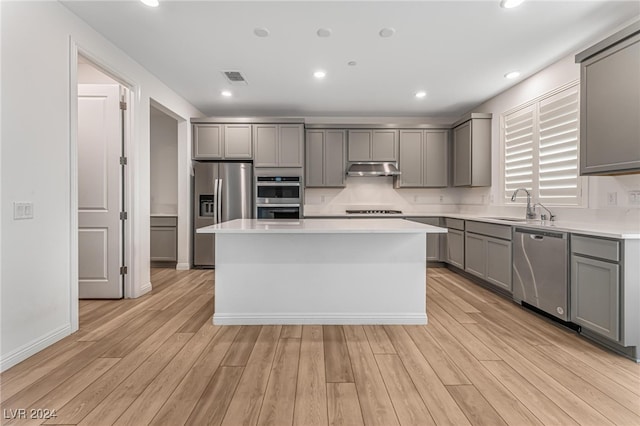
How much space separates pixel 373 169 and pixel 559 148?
8.79ft

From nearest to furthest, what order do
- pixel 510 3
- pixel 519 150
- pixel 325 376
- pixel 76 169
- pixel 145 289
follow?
1. pixel 325 376
2. pixel 510 3
3. pixel 76 169
4. pixel 145 289
5. pixel 519 150

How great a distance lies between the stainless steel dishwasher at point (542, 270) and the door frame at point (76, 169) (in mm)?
4165

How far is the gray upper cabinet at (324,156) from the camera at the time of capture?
550cm

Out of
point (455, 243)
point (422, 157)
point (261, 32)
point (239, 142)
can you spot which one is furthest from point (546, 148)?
point (239, 142)

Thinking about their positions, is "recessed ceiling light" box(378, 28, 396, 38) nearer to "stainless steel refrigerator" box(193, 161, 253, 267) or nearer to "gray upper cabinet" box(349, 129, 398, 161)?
"gray upper cabinet" box(349, 129, 398, 161)

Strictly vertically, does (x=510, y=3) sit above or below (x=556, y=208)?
above

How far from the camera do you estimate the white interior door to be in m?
3.45

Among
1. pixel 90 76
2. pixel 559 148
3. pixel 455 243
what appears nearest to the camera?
pixel 559 148

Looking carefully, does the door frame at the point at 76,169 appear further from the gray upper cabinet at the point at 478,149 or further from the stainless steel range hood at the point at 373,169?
the gray upper cabinet at the point at 478,149

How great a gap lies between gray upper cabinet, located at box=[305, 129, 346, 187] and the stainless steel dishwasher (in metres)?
3.01

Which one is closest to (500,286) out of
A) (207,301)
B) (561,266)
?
(561,266)

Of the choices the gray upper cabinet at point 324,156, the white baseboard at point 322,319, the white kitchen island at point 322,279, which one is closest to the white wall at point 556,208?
the white kitchen island at point 322,279

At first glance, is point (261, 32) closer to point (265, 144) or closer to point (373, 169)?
point (265, 144)

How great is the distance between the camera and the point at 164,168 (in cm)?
Result: 558
